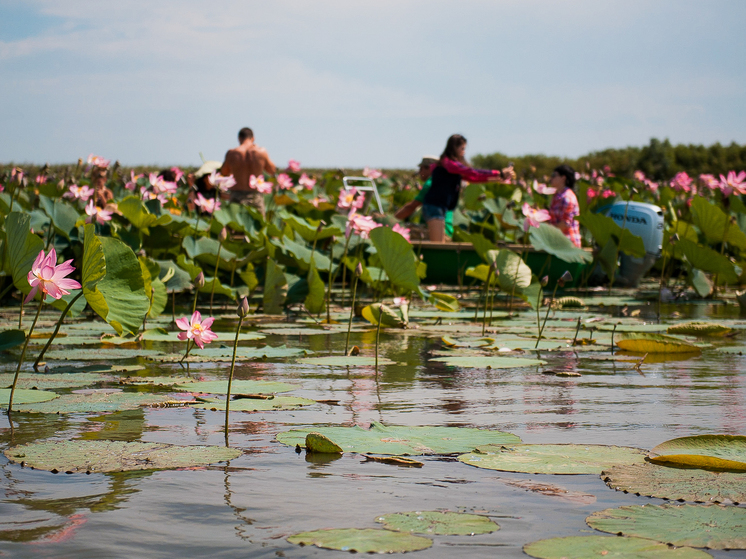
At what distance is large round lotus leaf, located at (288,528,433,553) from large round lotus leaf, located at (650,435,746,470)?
74 centimetres

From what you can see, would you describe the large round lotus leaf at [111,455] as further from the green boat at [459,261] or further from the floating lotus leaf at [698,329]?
the green boat at [459,261]

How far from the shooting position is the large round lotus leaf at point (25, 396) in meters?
2.41

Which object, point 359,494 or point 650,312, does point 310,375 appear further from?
point 650,312

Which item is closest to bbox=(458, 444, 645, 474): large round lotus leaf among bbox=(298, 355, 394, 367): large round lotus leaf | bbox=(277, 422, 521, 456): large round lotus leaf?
bbox=(277, 422, 521, 456): large round lotus leaf

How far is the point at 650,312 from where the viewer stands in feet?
19.2

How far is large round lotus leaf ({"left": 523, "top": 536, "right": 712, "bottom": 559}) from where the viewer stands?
129 centimetres

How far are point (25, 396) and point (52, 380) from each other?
33 cm

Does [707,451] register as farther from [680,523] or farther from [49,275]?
[49,275]

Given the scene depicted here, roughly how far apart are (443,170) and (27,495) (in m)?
6.40

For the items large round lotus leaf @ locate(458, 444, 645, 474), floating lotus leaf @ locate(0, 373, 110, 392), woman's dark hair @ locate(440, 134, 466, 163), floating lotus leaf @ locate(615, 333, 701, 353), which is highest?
woman's dark hair @ locate(440, 134, 466, 163)

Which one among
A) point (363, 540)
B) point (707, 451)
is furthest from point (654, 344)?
point (363, 540)

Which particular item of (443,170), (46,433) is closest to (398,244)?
(46,433)

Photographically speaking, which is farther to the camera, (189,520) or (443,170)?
(443,170)

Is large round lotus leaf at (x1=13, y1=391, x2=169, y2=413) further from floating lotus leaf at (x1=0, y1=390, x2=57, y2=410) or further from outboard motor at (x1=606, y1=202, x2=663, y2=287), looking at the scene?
outboard motor at (x1=606, y1=202, x2=663, y2=287)
